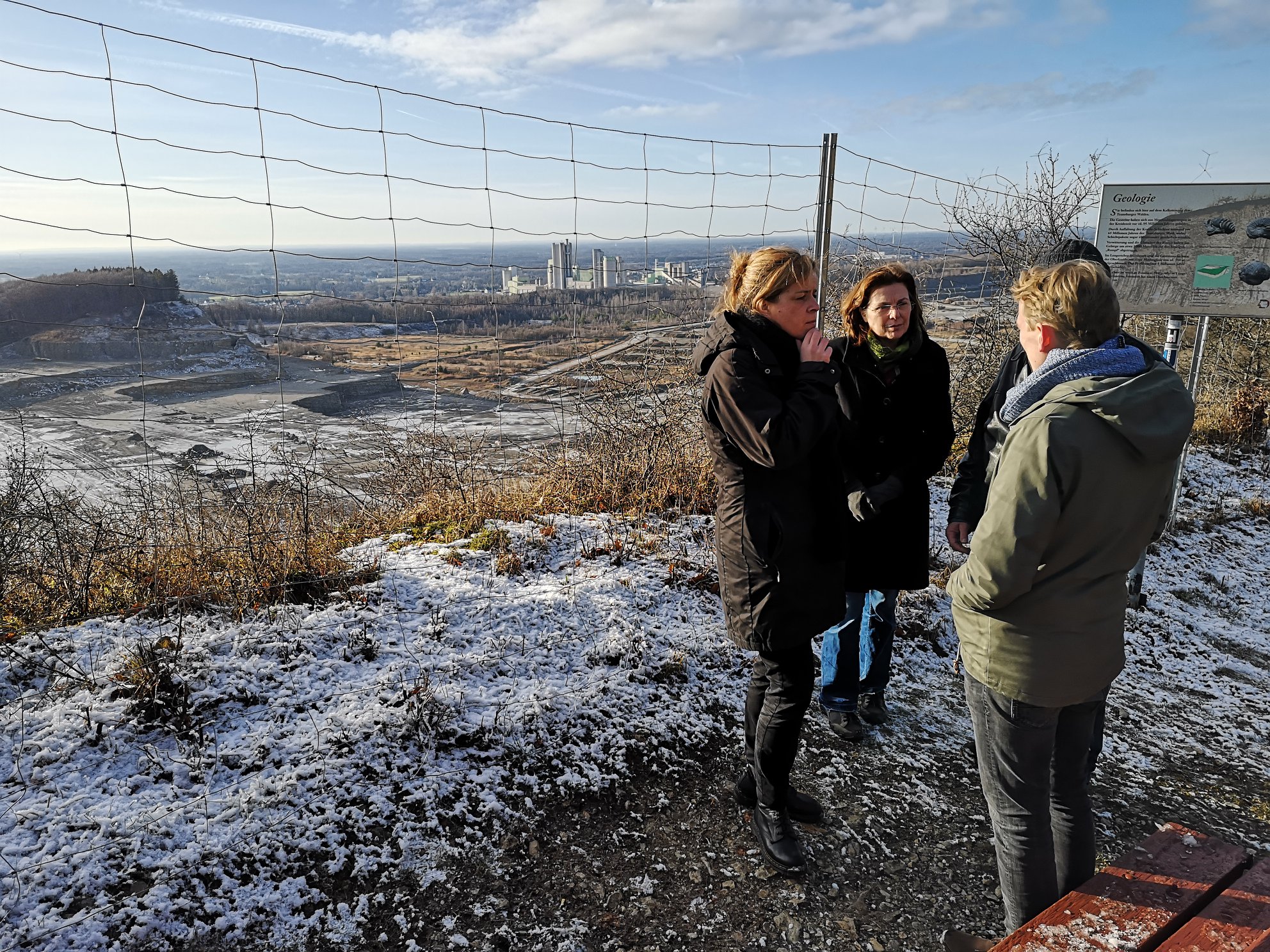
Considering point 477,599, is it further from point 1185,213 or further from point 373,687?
point 1185,213

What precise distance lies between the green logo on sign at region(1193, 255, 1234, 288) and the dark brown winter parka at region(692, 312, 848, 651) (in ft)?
14.6

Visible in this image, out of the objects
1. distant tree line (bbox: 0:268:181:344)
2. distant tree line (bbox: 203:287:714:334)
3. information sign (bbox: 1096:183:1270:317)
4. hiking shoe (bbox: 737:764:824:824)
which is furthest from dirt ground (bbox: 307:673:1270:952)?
information sign (bbox: 1096:183:1270:317)

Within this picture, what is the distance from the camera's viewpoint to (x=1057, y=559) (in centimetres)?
183

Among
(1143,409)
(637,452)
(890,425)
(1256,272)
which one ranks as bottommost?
(637,452)

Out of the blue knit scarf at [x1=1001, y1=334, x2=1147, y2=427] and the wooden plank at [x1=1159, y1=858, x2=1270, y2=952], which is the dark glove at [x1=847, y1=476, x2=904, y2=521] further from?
the wooden plank at [x1=1159, y1=858, x2=1270, y2=952]

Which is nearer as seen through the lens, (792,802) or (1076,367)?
(1076,367)

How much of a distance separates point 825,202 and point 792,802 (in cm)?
373

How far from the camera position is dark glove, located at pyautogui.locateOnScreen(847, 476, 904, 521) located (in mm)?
2996

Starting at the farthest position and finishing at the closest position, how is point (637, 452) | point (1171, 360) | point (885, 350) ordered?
point (637, 452)
point (1171, 360)
point (885, 350)

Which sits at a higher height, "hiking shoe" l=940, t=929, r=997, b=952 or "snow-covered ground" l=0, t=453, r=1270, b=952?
"snow-covered ground" l=0, t=453, r=1270, b=952

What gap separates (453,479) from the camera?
557cm

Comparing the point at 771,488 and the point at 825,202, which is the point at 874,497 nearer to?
the point at 771,488

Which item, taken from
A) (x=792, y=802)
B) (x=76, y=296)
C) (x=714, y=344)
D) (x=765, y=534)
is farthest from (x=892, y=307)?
(x=76, y=296)

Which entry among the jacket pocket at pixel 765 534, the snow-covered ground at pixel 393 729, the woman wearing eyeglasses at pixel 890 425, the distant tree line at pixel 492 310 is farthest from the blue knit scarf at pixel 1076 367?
the distant tree line at pixel 492 310
